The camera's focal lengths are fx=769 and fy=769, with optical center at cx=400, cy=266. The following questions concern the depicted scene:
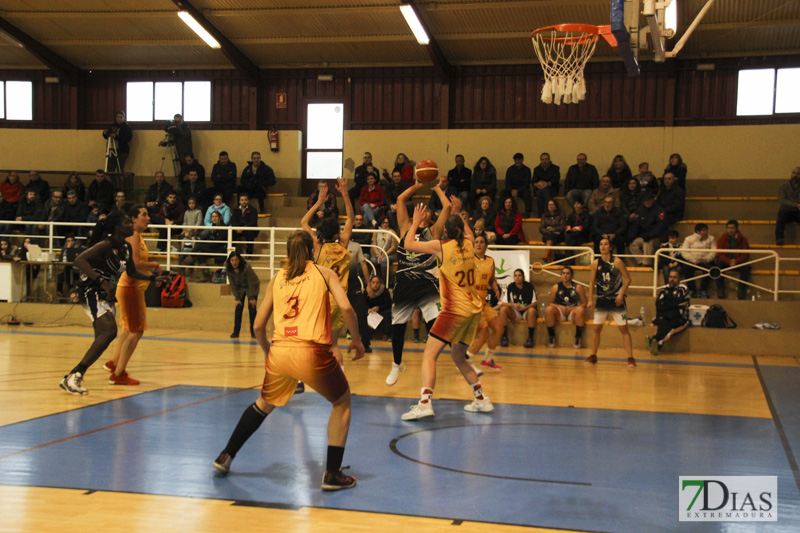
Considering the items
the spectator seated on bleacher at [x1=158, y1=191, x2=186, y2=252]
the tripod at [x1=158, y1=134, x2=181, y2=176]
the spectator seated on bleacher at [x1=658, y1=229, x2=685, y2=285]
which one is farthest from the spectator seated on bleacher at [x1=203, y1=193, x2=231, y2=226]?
the spectator seated on bleacher at [x1=658, y1=229, x2=685, y2=285]

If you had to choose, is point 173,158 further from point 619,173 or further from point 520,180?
point 619,173

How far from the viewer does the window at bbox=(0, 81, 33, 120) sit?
23.2 meters

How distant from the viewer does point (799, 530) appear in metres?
4.44

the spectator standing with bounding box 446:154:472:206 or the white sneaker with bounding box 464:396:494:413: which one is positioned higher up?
the spectator standing with bounding box 446:154:472:206

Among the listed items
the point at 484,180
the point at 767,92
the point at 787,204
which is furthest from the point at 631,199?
the point at 767,92

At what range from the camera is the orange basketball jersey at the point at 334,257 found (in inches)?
320

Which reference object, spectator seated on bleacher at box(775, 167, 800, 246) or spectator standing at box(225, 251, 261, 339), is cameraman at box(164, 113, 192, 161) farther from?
spectator seated on bleacher at box(775, 167, 800, 246)

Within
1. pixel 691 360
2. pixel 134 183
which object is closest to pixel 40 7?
pixel 134 183

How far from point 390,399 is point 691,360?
20.3ft

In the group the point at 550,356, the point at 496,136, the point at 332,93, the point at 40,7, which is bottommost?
the point at 550,356

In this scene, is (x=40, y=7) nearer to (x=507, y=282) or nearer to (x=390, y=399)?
(x=507, y=282)

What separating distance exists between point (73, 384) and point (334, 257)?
312 cm

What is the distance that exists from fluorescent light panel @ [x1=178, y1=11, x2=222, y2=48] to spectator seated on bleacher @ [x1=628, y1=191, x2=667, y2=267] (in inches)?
449

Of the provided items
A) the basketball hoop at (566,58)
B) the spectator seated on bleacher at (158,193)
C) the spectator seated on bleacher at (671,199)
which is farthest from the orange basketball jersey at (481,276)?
the spectator seated on bleacher at (158,193)
